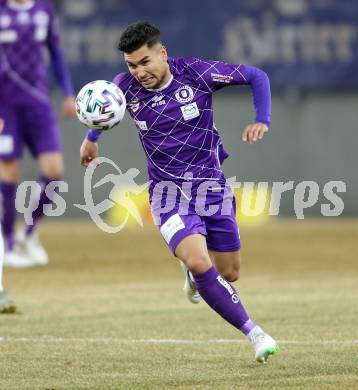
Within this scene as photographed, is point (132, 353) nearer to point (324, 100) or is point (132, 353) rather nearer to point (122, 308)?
point (122, 308)

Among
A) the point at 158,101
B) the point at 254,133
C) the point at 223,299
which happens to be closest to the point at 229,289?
the point at 223,299

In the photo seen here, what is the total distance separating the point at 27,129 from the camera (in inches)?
549

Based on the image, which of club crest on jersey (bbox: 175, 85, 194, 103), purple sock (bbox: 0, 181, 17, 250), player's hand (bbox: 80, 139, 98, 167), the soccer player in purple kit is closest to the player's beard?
the soccer player in purple kit

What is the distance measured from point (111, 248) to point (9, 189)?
3.32 meters

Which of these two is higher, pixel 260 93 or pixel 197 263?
pixel 260 93

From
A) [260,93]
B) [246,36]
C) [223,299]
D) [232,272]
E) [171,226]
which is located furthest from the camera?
[246,36]

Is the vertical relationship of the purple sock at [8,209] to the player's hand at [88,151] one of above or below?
below

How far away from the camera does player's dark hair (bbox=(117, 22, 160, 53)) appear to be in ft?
26.0

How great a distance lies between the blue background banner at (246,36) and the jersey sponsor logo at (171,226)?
14.3 m

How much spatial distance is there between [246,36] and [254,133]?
48.1 feet

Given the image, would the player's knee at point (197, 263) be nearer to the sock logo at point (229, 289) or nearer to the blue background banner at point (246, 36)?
the sock logo at point (229, 289)

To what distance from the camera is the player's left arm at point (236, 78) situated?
26.7 feet

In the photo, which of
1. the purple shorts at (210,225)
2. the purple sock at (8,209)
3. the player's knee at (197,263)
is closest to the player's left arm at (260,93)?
the purple shorts at (210,225)

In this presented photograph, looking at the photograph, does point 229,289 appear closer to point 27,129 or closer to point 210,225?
point 210,225
